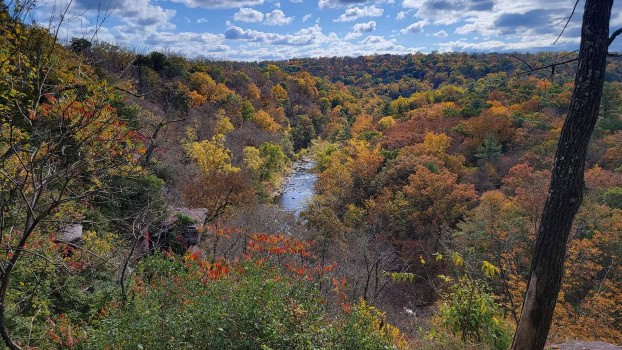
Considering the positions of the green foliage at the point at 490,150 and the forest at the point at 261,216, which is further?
the green foliage at the point at 490,150

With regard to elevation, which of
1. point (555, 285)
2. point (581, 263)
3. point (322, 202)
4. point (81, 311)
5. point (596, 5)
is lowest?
point (322, 202)

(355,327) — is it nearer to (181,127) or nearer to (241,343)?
(241,343)

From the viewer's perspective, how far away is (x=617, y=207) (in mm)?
16859

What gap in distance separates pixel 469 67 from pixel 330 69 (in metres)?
40.5

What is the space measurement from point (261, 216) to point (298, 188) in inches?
739

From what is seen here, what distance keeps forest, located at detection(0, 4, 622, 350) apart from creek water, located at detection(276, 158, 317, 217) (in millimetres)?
1265

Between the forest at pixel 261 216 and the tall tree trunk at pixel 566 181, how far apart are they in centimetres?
40

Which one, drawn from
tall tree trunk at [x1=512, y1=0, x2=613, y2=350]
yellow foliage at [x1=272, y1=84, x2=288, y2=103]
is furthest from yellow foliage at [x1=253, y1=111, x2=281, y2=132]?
tall tree trunk at [x1=512, y1=0, x2=613, y2=350]

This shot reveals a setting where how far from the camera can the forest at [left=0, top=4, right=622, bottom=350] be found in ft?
14.6

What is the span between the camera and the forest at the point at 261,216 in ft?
14.6

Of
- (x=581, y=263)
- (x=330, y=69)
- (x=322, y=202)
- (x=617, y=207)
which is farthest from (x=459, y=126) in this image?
(x=330, y=69)

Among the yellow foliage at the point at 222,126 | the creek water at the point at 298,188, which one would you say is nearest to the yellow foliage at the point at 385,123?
the creek water at the point at 298,188

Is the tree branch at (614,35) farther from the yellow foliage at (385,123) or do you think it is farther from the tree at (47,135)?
the yellow foliage at (385,123)

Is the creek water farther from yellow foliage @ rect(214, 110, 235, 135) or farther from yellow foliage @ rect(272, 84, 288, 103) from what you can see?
yellow foliage @ rect(272, 84, 288, 103)
